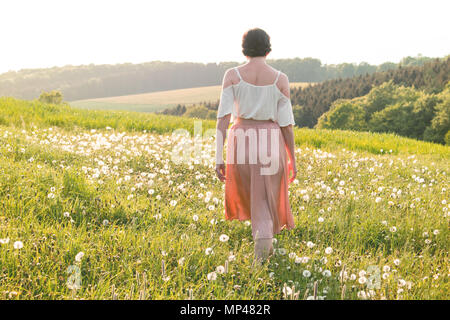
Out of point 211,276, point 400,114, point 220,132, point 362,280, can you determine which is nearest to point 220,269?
point 211,276

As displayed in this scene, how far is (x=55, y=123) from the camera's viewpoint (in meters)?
13.7

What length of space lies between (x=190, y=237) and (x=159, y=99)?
77.9 m

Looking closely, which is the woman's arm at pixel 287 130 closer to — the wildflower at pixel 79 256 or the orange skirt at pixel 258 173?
the orange skirt at pixel 258 173

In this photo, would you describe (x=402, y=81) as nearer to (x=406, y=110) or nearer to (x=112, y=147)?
(x=406, y=110)

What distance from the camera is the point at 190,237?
14.6ft

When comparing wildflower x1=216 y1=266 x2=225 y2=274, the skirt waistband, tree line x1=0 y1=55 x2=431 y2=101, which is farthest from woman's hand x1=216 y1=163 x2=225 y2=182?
tree line x1=0 y1=55 x2=431 y2=101

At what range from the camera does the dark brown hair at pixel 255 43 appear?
3922mm

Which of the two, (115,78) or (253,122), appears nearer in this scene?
(253,122)

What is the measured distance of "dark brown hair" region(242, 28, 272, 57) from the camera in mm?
3922

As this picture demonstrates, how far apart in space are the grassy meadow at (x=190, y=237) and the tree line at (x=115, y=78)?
7573cm

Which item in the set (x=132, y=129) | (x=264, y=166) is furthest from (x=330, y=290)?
(x=132, y=129)

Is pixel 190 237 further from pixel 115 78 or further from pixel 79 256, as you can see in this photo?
pixel 115 78

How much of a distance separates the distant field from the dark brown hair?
63.2m

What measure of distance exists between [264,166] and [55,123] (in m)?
11.8
